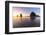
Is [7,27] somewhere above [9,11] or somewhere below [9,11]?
below

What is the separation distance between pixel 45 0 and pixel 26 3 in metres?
0.36

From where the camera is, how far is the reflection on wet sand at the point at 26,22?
157 cm

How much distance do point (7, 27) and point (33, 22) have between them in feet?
1.46

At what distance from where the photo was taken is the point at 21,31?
1582 millimetres

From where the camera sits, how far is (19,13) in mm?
1586

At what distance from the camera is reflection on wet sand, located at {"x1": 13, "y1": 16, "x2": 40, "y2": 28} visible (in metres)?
1.57

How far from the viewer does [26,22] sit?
160cm

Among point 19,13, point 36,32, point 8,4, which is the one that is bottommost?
point 36,32
